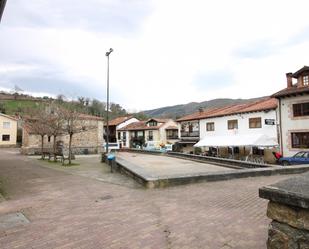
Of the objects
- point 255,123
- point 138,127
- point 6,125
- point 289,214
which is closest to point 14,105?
point 6,125

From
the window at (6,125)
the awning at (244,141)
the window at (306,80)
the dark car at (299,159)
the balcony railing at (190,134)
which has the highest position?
the window at (306,80)

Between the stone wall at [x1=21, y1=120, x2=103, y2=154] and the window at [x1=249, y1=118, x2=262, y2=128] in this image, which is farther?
the stone wall at [x1=21, y1=120, x2=103, y2=154]

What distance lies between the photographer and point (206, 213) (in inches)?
198

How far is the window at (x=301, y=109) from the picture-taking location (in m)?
22.2

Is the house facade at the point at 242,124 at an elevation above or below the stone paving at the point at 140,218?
above

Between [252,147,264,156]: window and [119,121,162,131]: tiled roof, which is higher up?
[119,121,162,131]: tiled roof

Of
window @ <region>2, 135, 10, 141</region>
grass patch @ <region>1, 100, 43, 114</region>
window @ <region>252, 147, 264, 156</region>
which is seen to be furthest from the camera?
grass patch @ <region>1, 100, 43, 114</region>

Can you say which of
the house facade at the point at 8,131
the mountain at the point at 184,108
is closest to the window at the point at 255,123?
the mountain at the point at 184,108

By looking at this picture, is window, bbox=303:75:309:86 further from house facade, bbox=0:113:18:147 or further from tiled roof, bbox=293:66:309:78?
house facade, bbox=0:113:18:147

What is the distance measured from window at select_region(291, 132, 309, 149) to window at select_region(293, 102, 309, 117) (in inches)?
66.9

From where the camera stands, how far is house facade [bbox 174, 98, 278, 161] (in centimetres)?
2550

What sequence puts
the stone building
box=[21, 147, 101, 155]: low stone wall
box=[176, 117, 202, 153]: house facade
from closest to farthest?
box=[21, 147, 101, 155]: low stone wall < the stone building < box=[176, 117, 202, 153]: house facade

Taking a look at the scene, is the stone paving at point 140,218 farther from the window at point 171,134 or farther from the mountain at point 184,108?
the mountain at point 184,108

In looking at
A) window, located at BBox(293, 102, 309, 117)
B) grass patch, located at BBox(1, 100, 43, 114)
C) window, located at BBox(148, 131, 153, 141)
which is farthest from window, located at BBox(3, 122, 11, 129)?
window, located at BBox(293, 102, 309, 117)
